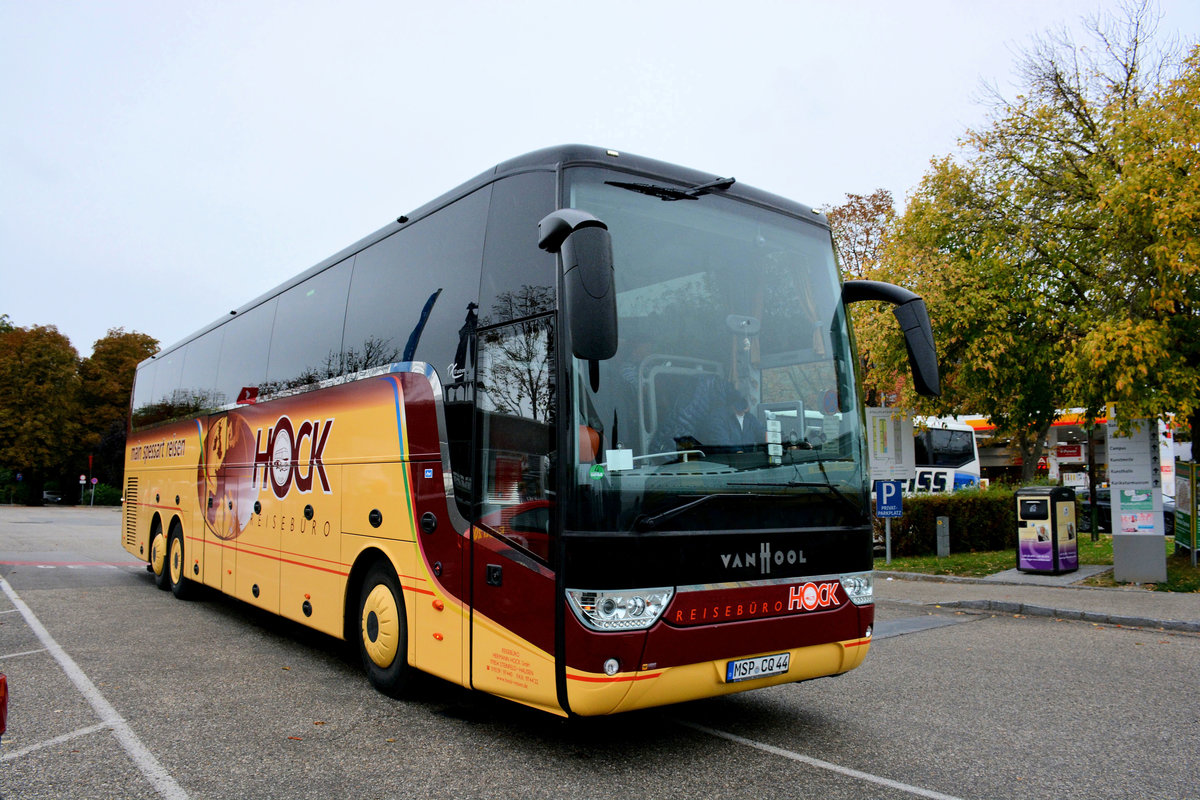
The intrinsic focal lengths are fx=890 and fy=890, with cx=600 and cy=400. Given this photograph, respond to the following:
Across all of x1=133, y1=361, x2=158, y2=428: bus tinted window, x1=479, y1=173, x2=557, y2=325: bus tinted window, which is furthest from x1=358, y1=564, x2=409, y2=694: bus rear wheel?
x1=133, y1=361, x2=158, y2=428: bus tinted window

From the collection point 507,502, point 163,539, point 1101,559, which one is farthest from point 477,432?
point 1101,559

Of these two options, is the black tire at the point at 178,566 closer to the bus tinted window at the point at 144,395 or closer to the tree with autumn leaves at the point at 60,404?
the bus tinted window at the point at 144,395

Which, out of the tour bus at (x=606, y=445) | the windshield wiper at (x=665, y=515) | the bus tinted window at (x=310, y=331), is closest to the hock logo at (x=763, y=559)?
the tour bus at (x=606, y=445)

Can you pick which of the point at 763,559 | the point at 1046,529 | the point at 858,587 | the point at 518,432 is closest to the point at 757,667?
the point at 763,559

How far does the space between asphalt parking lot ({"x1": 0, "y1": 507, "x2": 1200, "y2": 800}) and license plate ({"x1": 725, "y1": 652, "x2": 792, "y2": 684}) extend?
1.59 feet

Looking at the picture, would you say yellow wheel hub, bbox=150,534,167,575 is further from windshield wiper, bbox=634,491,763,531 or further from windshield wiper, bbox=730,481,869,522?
windshield wiper, bbox=730,481,869,522

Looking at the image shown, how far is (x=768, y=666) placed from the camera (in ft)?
17.0

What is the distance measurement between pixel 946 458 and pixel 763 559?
3159cm

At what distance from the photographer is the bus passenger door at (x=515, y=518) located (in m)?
4.81

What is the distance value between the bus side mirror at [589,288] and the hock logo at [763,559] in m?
1.45

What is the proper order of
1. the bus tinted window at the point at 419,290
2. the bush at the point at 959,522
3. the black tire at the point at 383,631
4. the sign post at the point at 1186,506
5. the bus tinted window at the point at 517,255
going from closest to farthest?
the bus tinted window at the point at 517,255
the bus tinted window at the point at 419,290
the black tire at the point at 383,631
the sign post at the point at 1186,506
the bush at the point at 959,522

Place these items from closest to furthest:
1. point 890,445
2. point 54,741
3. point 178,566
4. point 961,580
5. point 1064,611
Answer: point 54,741
point 1064,611
point 178,566
point 961,580
point 890,445

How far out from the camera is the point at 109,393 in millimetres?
62469

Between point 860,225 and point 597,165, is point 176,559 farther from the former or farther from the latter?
point 860,225
